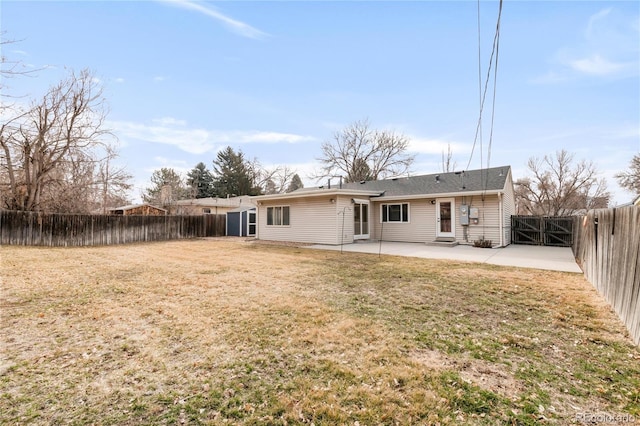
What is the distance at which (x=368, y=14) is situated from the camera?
7293mm

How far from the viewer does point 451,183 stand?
14008 millimetres

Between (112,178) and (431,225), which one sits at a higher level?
(112,178)

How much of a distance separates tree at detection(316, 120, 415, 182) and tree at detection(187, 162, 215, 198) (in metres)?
16.0

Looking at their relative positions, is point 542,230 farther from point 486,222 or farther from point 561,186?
point 561,186

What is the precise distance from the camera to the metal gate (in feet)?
41.8

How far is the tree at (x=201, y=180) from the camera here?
119 feet

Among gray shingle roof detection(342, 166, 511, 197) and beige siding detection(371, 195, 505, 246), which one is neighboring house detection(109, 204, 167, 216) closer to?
beige siding detection(371, 195, 505, 246)

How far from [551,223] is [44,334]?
16.6m

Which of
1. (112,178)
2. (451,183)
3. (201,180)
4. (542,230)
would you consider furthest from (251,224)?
(201,180)

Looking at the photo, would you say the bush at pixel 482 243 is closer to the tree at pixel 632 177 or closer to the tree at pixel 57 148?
the tree at pixel 632 177

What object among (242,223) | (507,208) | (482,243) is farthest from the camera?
(242,223)

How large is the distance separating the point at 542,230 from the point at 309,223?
416 inches

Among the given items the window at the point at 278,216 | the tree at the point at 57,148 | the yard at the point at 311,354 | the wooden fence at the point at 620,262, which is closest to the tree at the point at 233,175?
the tree at the point at 57,148

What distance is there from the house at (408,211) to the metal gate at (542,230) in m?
0.57
